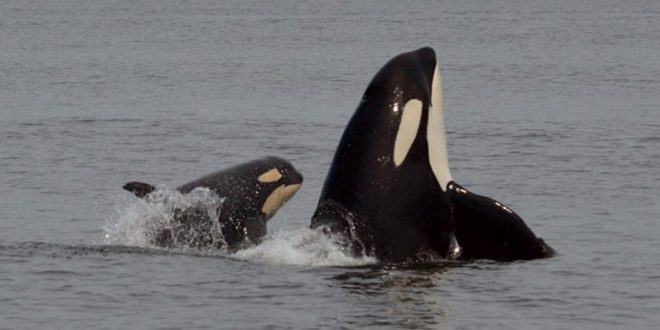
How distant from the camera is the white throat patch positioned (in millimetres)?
17656

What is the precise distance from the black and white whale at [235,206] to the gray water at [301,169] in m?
0.38

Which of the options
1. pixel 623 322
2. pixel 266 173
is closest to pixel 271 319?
pixel 623 322

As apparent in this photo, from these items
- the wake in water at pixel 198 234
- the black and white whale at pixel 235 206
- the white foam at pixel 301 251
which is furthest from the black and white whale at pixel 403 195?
the black and white whale at pixel 235 206

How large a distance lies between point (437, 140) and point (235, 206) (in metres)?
3.33

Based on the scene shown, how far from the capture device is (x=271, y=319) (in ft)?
52.3

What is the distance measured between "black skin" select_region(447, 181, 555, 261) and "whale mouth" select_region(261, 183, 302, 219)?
3371mm

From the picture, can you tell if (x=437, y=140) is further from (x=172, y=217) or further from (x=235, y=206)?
(x=172, y=217)

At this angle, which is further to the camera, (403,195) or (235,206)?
(235,206)

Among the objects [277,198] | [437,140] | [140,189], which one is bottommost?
[277,198]

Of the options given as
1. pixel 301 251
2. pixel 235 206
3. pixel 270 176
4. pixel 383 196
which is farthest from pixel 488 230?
pixel 270 176

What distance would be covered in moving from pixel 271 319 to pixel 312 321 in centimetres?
42

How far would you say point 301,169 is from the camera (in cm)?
2969

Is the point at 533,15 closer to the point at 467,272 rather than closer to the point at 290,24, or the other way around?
the point at 290,24

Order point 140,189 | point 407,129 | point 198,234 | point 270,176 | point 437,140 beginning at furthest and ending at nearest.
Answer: point 270,176 < point 198,234 < point 140,189 < point 437,140 < point 407,129
